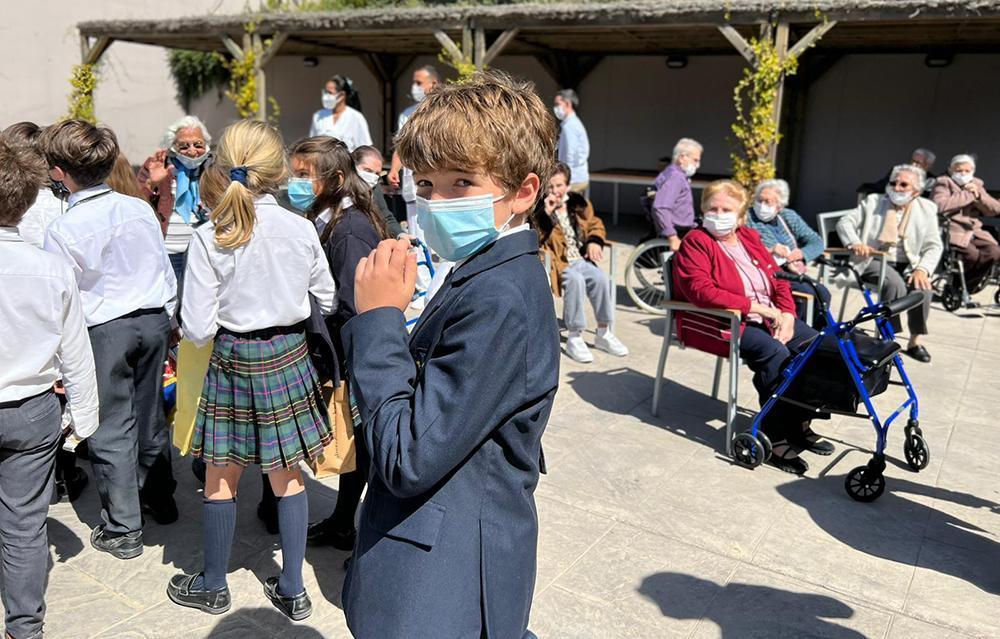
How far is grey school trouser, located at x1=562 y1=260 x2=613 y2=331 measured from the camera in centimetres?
592

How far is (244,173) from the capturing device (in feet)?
8.44

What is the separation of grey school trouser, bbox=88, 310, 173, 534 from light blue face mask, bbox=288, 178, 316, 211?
0.68 meters

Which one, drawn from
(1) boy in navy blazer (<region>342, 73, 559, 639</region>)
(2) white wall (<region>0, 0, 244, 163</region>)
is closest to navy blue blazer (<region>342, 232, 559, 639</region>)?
(1) boy in navy blazer (<region>342, 73, 559, 639</region>)

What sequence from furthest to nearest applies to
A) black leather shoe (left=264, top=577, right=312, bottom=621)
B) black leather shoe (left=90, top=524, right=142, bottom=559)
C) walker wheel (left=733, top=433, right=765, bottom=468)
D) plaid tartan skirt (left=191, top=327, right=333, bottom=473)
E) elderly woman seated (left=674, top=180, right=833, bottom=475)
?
elderly woman seated (left=674, top=180, right=833, bottom=475), walker wheel (left=733, top=433, right=765, bottom=468), black leather shoe (left=90, top=524, right=142, bottom=559), black leather shoe (left=264, top=577, right=312, bottom=621), plaid tartan skirt (left=191, top=327, right=333, bottom=473)

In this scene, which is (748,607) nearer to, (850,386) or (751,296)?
(850,386)

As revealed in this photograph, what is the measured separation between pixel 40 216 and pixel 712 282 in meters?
3.19

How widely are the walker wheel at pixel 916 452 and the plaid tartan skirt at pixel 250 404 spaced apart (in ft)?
9.96

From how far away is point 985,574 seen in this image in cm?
320

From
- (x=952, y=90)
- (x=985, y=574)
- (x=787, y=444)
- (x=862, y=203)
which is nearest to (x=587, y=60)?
(x=952, y=90)

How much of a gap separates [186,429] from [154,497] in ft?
2.34

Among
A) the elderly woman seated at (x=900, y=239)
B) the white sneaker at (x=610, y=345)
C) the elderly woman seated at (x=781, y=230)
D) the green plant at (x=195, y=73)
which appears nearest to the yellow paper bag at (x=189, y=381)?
the white sneaker at (x=610, y=345)

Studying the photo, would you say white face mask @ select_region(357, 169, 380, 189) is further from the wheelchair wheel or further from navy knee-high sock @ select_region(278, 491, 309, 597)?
the wheelchair wheel

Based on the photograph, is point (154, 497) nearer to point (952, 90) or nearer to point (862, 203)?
point (862, 203)

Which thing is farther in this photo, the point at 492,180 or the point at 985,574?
the point at 985,574
